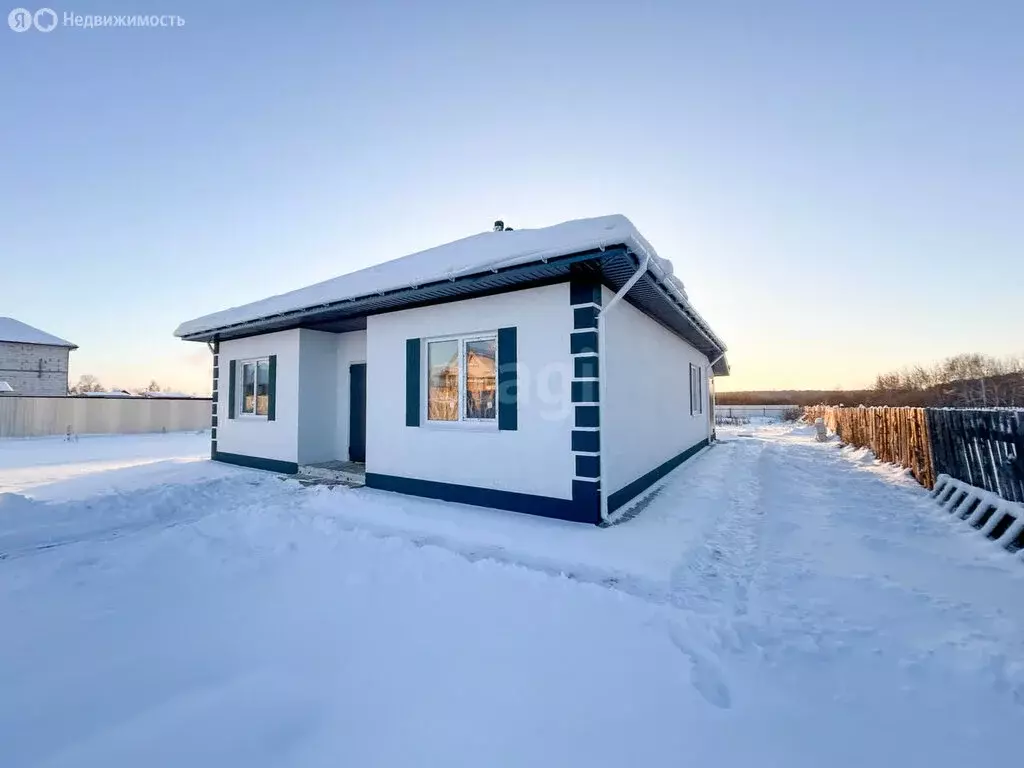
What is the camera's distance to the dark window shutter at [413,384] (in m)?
6.69

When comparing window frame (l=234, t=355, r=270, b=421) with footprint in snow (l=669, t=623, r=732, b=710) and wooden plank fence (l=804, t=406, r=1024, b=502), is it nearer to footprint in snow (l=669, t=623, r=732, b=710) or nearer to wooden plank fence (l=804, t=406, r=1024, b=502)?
footprint in snow (l=669, t=623, r=732, b=710)

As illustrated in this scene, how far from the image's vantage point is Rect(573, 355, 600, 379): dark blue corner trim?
523cm

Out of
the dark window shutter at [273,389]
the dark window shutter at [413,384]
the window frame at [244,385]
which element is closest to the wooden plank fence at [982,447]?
the dark window shutter at [413,384]

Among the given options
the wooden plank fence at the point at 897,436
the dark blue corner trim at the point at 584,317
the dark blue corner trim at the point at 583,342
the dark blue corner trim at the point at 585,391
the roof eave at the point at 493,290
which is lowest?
the wooden plank fence at the point at 897,436

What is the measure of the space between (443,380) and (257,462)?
569 centimetres

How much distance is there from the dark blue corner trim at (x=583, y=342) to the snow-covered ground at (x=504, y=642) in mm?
2217

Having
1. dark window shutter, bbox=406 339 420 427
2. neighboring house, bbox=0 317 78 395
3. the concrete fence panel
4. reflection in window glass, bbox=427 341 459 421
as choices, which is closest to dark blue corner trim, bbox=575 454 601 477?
reflection in window glass, bbox=427 341 459 421

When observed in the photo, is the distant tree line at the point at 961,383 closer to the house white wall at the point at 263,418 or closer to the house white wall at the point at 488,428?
the house white wall at the point at 488,428

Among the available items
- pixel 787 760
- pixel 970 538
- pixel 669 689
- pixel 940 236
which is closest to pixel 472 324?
pixel 669 689

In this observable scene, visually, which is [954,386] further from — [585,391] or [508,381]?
[508,381]

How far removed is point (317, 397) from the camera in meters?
8.90

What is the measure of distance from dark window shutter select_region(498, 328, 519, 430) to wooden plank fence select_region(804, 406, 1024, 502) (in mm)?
6224

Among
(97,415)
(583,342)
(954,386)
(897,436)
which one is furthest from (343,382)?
(954,386)

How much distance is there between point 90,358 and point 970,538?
4361 centimetres
